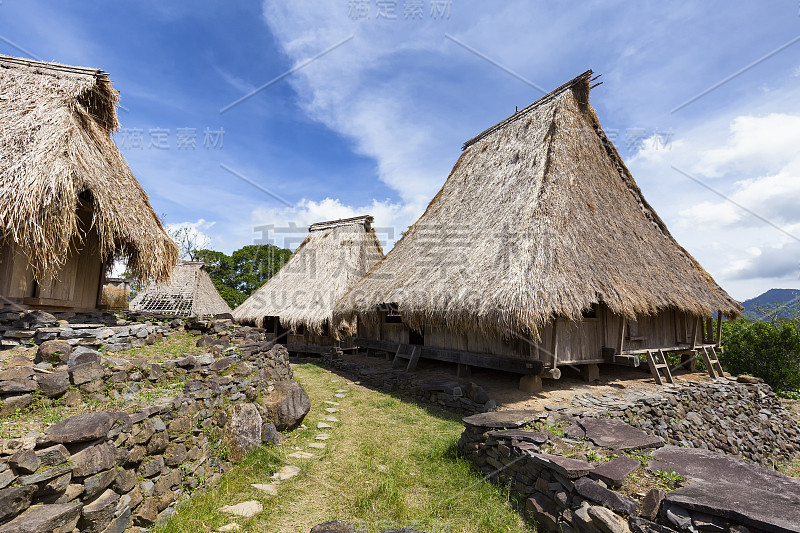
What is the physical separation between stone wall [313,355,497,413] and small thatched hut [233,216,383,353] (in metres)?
3.10

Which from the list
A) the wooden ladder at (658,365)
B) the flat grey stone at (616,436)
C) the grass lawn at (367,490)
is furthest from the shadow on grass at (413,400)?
the wooden ladder at (658,365)

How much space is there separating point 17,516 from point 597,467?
16.1 feet

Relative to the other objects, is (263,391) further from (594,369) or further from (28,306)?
(594,369)

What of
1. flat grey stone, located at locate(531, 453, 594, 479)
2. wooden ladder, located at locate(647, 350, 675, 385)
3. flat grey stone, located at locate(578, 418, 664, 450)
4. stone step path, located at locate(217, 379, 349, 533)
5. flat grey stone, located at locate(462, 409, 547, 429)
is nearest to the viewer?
flat grey stone, located at locate(531, 453, 594, 479)

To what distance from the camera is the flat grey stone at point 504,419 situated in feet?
17.4

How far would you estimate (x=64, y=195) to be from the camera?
5.50 metres

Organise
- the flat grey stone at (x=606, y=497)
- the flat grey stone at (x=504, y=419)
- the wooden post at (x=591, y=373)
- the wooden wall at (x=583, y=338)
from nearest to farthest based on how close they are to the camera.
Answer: the flat grey stone at (x=606, y=497)
the flat grey stone at (x=504, y=419)
the wooden wall at (x=583, y=338)
the wooden post at (x=591, y=373)

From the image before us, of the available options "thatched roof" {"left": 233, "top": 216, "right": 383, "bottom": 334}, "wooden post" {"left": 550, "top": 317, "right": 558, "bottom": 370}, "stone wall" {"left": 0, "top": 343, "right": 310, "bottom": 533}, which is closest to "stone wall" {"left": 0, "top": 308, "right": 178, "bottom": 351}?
"stone wall" {"left": 0, "top": 343, "right": 310, "bottom": 533}

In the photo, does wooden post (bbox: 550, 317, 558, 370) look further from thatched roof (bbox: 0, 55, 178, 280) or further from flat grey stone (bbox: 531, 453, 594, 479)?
thatched roof (bbox: 0, 55, 178, 280)

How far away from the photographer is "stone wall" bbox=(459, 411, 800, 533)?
3.02 meters

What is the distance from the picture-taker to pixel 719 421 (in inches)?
371

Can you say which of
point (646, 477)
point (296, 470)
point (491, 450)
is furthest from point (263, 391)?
point (646, 477)

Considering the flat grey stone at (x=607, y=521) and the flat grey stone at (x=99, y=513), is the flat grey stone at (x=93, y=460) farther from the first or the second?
the flat grey stone at (x=607, y=521)

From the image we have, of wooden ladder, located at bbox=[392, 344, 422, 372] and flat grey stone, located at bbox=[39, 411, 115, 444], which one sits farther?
wooden ladder, located at bbox=[392, 344, 422, 372]
